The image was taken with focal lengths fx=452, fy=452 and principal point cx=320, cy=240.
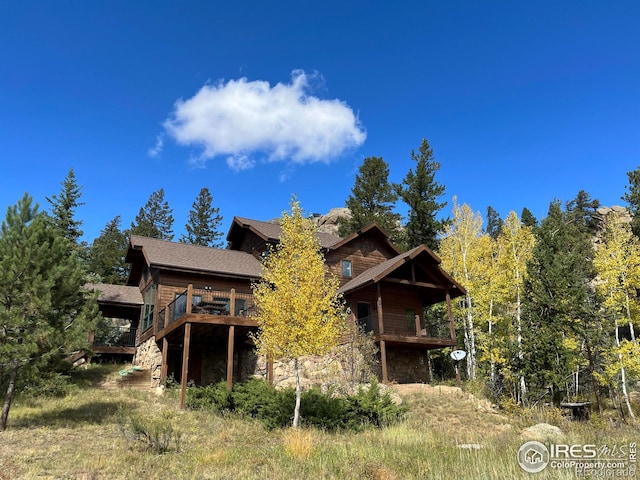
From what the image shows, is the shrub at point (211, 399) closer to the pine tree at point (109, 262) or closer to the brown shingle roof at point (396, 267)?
the brown shingle roof at point (396, 267)

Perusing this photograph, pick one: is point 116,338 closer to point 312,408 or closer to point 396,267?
point 396,267

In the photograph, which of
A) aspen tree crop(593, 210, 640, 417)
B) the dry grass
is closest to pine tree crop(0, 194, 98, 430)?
the dry grass

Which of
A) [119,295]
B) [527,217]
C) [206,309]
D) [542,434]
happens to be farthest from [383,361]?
[527,217]

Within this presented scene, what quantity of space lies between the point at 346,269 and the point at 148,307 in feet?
34.7

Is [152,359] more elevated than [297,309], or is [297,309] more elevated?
[297,309]

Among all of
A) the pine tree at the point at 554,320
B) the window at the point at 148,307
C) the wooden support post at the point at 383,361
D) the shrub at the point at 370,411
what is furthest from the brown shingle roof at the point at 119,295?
the pine tree at the point at 554,320

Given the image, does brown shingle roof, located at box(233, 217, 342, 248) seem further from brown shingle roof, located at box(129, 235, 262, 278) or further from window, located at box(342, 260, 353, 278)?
brown shingle roof, located at box(129, 235, 262, 278)

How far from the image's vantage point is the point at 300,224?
51.1 ft

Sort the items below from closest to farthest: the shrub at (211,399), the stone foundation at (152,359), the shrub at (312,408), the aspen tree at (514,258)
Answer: the shrub at (312,408) < the shrub at (211,399) < the stone foundation at (152,359) < the aspen tree at (514,258)

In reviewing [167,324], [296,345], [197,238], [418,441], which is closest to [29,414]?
[167,324]

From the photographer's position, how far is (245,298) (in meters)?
21.8

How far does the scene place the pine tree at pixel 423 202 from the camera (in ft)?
111

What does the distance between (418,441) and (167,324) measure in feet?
38.3

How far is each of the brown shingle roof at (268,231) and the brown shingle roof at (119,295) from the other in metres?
6.99
